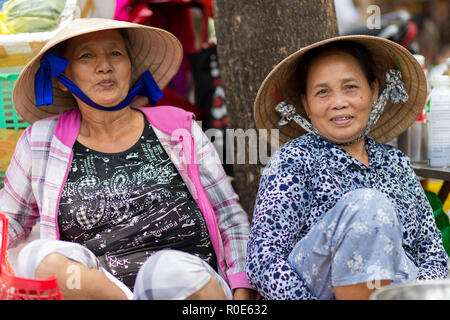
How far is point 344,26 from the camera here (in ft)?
20.4

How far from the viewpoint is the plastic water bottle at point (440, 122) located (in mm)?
2883

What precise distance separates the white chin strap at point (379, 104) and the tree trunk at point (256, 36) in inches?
20.3

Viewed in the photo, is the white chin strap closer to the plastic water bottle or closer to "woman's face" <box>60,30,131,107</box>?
the plastic water bottle

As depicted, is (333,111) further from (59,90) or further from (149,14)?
(149,14)

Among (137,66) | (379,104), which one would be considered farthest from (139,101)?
(379,104)

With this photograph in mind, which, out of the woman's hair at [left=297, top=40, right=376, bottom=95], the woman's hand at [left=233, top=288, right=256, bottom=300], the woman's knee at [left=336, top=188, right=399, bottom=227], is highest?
the woman's hair at [left=297, top=40, right=376, bottom=95]

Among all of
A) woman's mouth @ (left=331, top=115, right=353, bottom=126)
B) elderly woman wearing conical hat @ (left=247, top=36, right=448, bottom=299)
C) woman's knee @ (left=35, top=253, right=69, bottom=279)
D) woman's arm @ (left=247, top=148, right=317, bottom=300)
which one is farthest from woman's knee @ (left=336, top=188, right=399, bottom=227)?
woman's knee @ (left=35, top=253, right=69, bottom=279)

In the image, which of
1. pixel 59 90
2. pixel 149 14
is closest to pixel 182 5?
pixel 149 14

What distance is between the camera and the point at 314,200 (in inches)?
87.2

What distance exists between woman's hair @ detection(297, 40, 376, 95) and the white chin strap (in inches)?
3.2

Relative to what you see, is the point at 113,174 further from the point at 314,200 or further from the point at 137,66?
the point at 314,200

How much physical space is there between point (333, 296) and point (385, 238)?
29 centimetres

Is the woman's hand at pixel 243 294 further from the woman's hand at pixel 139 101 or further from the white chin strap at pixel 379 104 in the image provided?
the woman's hand at pixel 139 101

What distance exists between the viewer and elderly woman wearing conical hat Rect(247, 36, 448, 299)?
181 cm
